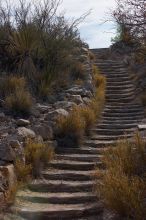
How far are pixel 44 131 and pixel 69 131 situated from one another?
799 mm

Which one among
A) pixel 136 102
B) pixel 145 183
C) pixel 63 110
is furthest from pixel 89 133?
pixel 145 183

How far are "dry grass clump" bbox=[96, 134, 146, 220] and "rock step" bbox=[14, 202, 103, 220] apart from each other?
26 centimetres

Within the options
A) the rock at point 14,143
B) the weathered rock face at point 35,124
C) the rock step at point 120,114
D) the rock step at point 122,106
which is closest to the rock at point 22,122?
the weathered rock face at point 35,124

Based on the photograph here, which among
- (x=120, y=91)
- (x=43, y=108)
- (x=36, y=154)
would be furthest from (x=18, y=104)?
(x=120, y=91)

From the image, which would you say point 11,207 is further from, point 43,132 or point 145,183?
point 43,132

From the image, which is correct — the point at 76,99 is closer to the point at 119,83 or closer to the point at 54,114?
the point at 54,114

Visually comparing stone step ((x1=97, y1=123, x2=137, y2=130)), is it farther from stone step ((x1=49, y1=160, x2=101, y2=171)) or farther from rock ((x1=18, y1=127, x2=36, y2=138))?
rock ((x1=18, y1=127, x2=36, y2=138))

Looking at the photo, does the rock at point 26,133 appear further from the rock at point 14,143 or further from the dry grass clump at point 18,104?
the dry grass clump at point 18,104

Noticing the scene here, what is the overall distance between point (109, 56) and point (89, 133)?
1245 centimetres

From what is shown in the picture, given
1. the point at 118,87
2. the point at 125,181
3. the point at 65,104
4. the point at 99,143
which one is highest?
the point at 65,104

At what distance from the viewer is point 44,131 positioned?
10086 mm

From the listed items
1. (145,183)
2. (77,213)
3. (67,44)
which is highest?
(67,44)

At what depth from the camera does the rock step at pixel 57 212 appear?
7.46m

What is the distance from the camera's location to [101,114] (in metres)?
14.1
